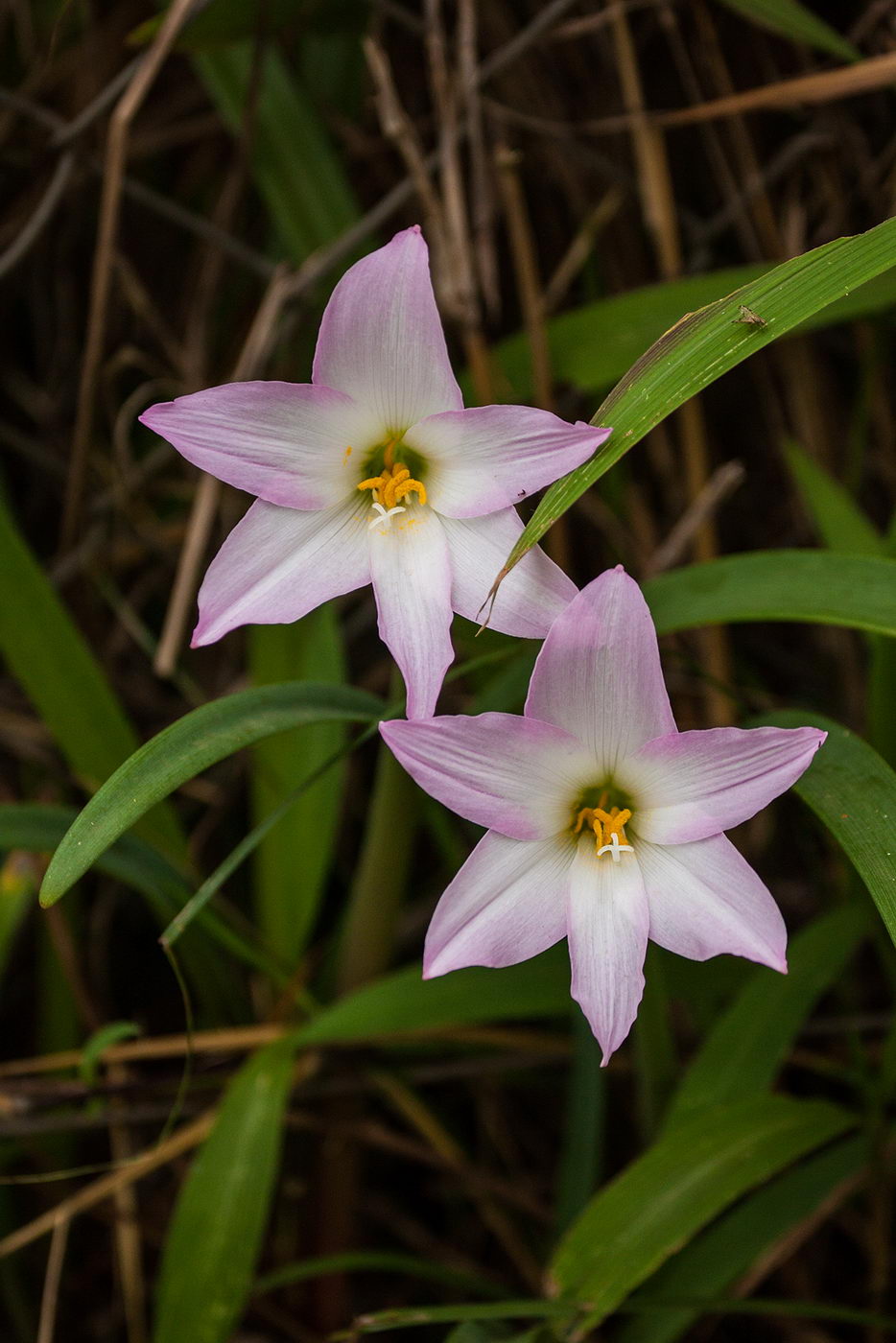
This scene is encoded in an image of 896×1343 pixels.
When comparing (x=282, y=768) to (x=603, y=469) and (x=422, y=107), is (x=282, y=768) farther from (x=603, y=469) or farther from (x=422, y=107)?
(x=422, y=107)

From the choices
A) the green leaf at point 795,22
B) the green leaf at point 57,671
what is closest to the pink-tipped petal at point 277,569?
the green leaf at point 57,671

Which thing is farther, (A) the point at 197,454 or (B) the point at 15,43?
(B) the point at 15,43

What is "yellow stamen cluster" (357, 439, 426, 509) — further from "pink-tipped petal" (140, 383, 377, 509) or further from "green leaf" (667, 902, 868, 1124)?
"green leaf" (667, 902, 868, 1124)

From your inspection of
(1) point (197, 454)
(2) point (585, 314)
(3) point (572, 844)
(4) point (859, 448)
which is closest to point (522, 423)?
(1) point (197, 454)

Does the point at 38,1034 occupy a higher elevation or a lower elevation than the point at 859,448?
lower

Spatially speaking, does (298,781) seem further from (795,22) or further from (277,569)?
(795,22)
